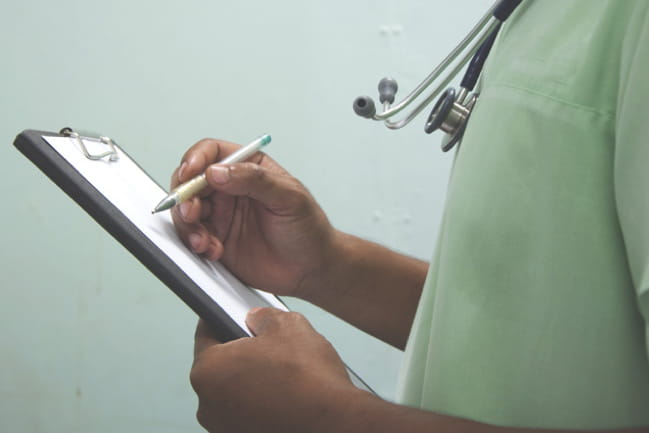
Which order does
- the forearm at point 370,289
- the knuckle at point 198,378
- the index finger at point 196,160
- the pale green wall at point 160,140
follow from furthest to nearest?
the pale green wall at point 160,140 < the forearm at point 370,289 < the index finger at point 196,160 < the knuckle at point 198,378

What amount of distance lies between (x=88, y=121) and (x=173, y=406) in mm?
581

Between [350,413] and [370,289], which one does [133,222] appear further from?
[370,289]

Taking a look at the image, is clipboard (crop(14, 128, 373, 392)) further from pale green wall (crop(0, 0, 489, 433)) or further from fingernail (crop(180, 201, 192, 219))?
pale green wall (crop(0, 0, 489, 433))

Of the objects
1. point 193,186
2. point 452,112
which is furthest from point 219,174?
point 452,112

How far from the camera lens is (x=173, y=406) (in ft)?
4.14

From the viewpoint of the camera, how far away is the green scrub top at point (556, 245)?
384 millimetres

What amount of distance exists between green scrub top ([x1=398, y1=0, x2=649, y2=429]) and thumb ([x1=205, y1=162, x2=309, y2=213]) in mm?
285

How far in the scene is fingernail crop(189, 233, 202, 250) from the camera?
0.64 metres

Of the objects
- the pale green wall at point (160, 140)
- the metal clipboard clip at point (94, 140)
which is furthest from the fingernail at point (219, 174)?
the pale green wall at point (160, 140)

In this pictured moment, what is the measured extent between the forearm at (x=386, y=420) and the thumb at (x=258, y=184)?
29 cm

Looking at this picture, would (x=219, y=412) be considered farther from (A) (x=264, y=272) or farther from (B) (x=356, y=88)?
(B) (x=356, y=88)

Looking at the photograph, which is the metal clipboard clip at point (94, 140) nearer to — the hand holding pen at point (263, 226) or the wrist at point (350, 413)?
the hand holding pen at point (263, 226)

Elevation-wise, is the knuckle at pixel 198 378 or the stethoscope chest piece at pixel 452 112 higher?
the stethoscope chest piece at pixel 452 112

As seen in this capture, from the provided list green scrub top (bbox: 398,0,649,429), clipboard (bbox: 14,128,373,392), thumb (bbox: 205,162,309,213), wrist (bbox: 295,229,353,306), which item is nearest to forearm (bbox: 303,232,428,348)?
wrist (bbox: 295,229,353,306)
